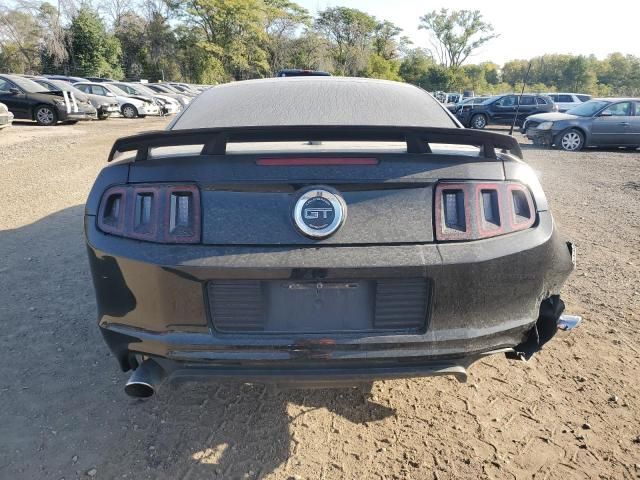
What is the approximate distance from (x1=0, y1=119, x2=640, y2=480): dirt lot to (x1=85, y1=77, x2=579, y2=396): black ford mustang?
20.4 inches

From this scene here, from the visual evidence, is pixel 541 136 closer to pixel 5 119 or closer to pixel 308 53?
pixel 5 119

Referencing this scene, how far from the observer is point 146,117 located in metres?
23.4

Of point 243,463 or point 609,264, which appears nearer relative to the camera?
point 243,463

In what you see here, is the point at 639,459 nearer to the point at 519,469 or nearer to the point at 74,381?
the point at 519,469

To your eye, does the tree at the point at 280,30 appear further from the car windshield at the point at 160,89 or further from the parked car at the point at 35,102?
the parked car at the point at 35,102

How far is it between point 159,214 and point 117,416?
1.20 meters

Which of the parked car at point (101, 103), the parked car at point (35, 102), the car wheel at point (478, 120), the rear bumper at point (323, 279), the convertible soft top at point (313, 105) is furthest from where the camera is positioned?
the car wheel at point (478, 120)

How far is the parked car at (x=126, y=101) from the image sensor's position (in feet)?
68.2

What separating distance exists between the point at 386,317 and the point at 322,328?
0.25 metres

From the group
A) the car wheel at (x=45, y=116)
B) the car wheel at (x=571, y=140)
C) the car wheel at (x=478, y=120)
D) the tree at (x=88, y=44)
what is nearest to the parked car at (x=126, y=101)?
the car wheel at (x=45, y=116)

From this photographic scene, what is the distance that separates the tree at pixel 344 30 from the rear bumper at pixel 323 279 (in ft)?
231

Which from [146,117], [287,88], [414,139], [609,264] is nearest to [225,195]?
[414,139]

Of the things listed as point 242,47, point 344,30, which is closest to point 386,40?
point 344,30

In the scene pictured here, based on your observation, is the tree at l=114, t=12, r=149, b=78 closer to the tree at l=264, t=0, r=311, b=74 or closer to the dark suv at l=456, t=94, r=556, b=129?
the tree at l=264, t=0, r=311, b=74
